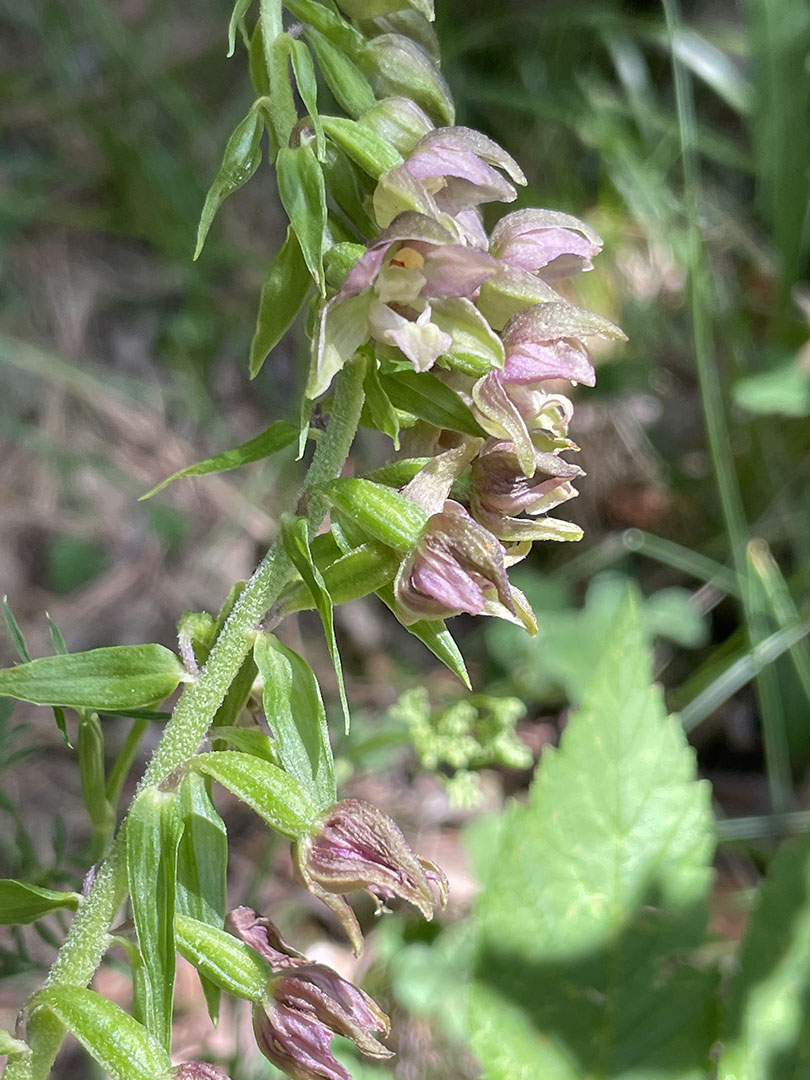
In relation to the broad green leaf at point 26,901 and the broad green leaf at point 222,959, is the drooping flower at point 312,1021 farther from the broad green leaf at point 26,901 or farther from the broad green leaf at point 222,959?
the broad green leaf at point 26,901

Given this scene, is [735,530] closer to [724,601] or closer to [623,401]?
[724,601]

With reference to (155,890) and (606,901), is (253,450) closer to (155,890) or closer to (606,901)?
(155,890)

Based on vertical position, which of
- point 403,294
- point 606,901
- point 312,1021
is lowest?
point 606,901

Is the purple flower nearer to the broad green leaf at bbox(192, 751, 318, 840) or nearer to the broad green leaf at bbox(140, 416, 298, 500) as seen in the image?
the broad green leaf at bbox(140, 416, 298, 500)

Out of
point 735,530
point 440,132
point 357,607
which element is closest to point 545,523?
point 440,132

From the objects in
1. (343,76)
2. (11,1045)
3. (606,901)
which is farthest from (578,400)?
(11,1045)

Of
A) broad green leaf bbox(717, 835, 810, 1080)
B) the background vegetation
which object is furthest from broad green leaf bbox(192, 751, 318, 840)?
the background vegetation
